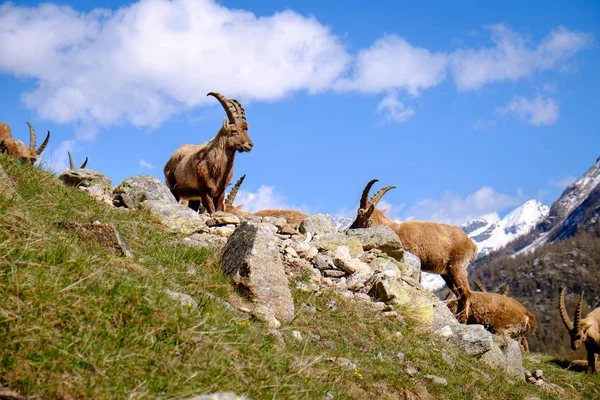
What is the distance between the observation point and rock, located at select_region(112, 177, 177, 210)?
10.1 meters

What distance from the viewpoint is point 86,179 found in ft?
37.9

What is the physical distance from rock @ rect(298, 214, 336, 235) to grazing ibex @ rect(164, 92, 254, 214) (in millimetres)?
2542

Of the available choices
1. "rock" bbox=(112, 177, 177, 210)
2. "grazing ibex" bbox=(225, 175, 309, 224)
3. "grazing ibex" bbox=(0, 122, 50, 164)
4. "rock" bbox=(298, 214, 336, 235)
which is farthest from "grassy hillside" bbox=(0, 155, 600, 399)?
"grazing ibex" bbox=(0, 122, 50, 164)

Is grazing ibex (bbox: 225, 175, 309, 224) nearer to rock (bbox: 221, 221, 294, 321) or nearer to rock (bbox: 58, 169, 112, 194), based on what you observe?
rock (bbox: 58, 169, 112, 194)

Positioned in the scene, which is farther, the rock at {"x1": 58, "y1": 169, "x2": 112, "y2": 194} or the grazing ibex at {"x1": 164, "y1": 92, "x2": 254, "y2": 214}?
the grazing ibex at {"x1": 164, "y1": 92, "x2": 254, "y2": 214}

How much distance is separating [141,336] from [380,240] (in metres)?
7.70

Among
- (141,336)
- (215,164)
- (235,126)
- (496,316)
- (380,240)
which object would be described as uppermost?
(235,126)

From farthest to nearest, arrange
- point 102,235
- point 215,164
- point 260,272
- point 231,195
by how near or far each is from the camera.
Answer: point 231,195, point 215,164, point 260,272, point 102,235

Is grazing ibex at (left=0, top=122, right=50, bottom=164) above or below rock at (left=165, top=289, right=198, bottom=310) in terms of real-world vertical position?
above

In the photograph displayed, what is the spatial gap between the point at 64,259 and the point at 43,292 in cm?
59

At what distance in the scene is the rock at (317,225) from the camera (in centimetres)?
1083

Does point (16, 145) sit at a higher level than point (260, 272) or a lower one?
higher

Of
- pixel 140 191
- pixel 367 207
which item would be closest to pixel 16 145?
pixel 140 191

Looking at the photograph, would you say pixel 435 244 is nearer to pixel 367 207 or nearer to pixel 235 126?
pixel 367 207
